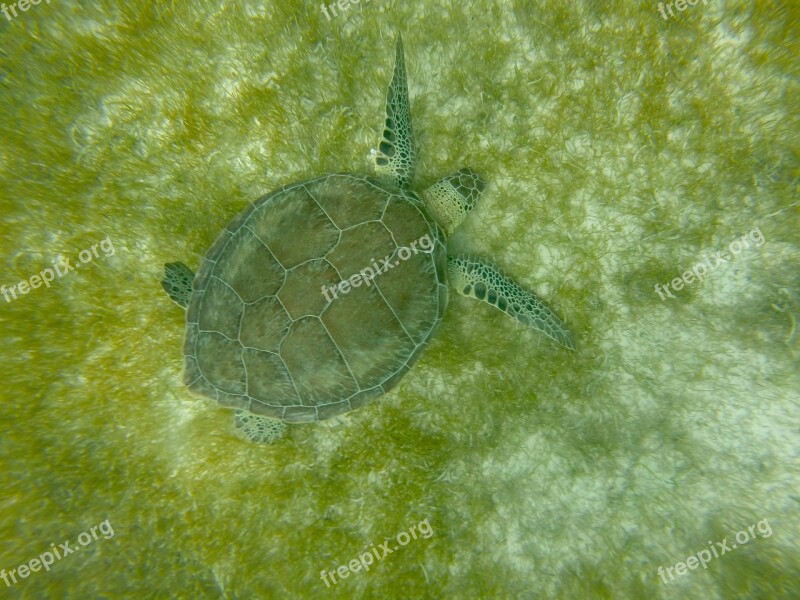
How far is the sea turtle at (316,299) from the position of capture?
2959 millimetres

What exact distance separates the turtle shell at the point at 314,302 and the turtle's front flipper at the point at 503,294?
16.1 inches

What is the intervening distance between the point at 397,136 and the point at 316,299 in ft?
5.77

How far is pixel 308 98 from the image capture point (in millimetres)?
3707

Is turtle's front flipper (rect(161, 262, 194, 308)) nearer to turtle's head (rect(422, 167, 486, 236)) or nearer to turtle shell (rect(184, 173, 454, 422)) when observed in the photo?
turtle shell (rect(184, 173, 454, 422))

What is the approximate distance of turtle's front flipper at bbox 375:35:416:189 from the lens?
358 cm

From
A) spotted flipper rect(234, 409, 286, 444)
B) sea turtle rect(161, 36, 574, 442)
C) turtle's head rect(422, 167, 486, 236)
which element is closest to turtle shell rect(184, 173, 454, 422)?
sea turtle rect(161, 36, 574, 442)

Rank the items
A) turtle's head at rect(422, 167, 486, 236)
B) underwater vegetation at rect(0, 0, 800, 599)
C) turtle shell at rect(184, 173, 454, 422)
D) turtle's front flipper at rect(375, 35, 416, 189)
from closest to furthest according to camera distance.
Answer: turtle shell at rect(184, 173, 454, 422) < underwater vegetation at rect(0, 0, 800, 599) < turtle's head at rect(422, 167, 486, 236) < turtle's front flipper at rect(375, 35, 416, 189)

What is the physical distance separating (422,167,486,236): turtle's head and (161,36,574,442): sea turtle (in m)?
0.05

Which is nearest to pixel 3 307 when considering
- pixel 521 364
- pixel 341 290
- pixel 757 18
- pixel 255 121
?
pixel 255 121

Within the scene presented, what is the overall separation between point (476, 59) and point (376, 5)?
108 centimetres

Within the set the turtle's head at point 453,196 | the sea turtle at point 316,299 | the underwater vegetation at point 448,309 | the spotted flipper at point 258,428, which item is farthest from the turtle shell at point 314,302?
the underwater vegetation at point 448,309

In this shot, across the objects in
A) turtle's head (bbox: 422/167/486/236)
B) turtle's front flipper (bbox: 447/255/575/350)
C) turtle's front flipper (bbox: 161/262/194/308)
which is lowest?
turtle's front flipper (bbox: 447/255/575/350)

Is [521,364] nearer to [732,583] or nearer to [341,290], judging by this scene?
[341,290]

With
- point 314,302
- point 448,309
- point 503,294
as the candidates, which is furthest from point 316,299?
point 503,294
